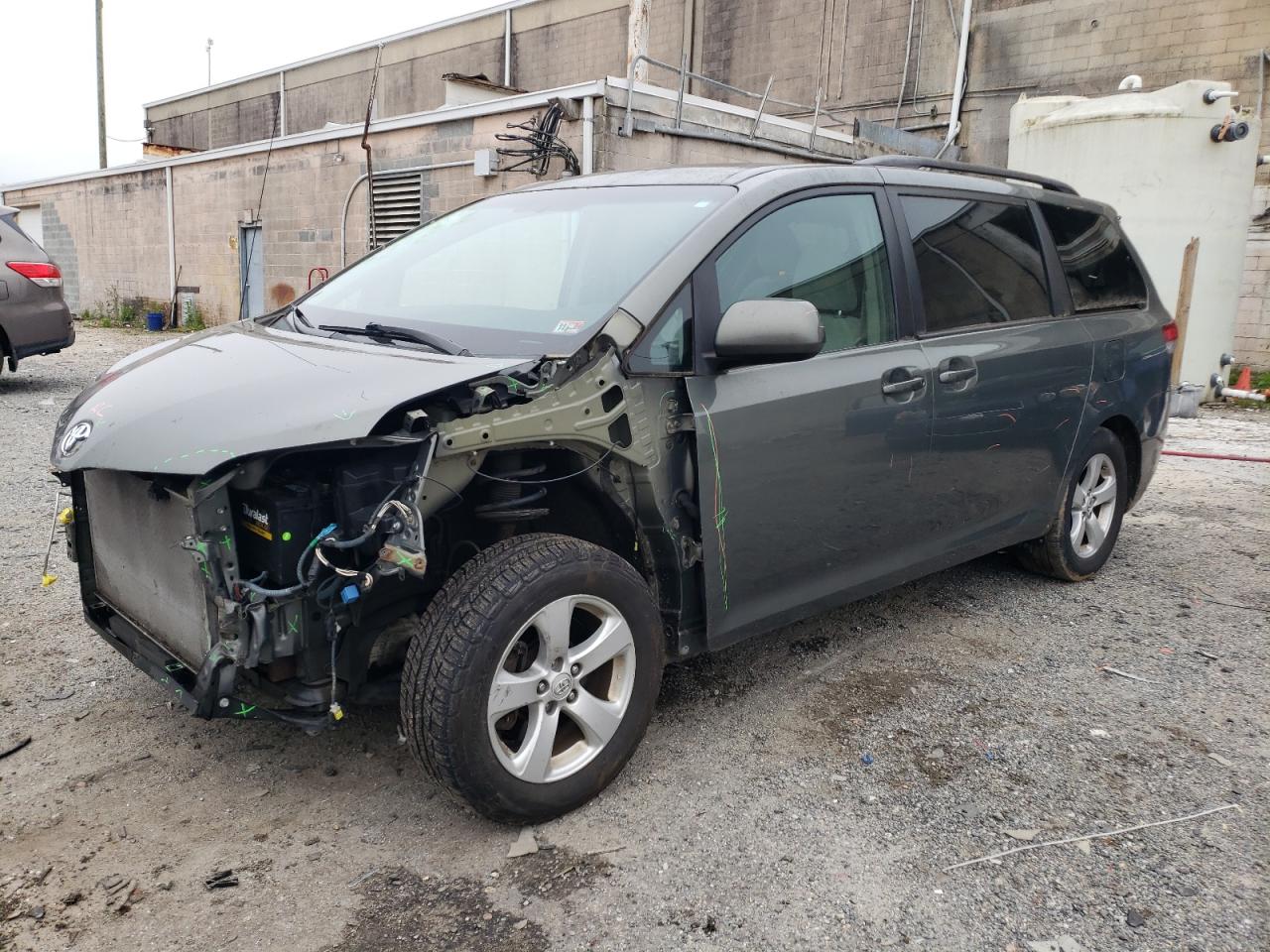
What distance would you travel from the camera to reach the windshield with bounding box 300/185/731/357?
296 centimetres

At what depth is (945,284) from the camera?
374 centimetres

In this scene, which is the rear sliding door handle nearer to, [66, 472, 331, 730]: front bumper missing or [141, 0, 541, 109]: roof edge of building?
[66, 472, 331, 730]: front bumper missing

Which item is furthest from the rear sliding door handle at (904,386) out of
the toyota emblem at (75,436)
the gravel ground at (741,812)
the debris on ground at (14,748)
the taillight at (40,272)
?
the taillight at (40,272)

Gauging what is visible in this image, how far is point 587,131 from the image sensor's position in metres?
10.5

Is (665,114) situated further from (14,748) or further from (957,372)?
(14,748)

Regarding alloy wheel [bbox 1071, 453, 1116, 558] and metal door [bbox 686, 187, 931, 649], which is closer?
metal door [bbox 686, 187, 931, 649]

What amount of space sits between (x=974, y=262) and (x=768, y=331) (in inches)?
60.1

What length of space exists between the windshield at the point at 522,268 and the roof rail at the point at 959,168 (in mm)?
892

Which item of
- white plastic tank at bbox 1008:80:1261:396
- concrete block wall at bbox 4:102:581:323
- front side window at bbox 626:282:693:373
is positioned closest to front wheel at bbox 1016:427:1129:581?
front side window at bbox 626:282:693:373

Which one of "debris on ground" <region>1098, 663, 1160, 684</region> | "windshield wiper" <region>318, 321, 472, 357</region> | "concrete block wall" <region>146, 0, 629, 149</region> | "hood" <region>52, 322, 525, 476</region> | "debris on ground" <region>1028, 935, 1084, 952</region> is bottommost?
"debris on ground" <region>1028, 935, 1084, 952</region>

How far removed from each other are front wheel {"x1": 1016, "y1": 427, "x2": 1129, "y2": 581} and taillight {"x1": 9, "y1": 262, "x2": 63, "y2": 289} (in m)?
8.88

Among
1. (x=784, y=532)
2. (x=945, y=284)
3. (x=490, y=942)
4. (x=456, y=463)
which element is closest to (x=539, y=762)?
(x=490, y=942)

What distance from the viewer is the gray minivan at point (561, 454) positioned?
242cm

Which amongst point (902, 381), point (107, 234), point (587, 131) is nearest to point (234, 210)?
Answer: point (107, 234)
